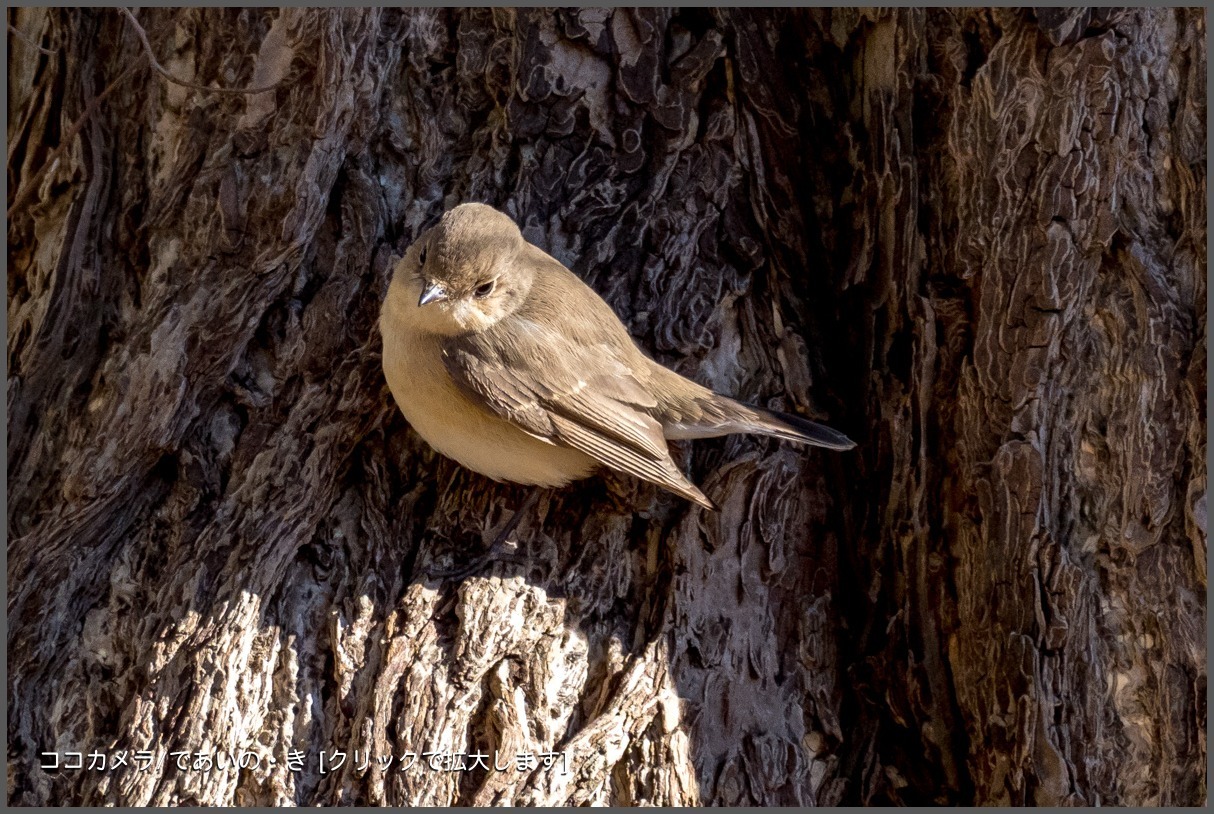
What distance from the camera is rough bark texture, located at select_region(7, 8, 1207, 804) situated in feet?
12.4

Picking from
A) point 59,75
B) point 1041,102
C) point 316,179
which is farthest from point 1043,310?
point 59,75

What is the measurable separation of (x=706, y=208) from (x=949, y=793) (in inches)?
94.9

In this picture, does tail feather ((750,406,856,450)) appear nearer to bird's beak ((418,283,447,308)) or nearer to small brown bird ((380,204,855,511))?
small brown bird ((380,204,855,511))

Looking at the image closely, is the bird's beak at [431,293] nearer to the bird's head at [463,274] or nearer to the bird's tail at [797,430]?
the bird's head at [463,274]

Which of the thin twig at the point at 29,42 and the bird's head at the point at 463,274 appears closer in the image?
the thin twig at the point at 29,42

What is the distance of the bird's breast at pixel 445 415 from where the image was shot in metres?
4.04

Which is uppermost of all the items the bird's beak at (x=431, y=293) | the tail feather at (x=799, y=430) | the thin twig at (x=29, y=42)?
the thin twig at (x=29, y=42)

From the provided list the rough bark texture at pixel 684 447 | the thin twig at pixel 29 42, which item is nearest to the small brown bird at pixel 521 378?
the rough bark texture at pixel 684 447

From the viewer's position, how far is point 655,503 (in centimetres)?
422

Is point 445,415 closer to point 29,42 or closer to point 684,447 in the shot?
point 684,447

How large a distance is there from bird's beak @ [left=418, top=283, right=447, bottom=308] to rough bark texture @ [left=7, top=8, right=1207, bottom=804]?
60 cm

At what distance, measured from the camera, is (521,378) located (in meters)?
4.05

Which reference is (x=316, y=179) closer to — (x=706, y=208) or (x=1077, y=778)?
(x=706, y=208)

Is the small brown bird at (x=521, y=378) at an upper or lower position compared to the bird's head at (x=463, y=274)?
lower
